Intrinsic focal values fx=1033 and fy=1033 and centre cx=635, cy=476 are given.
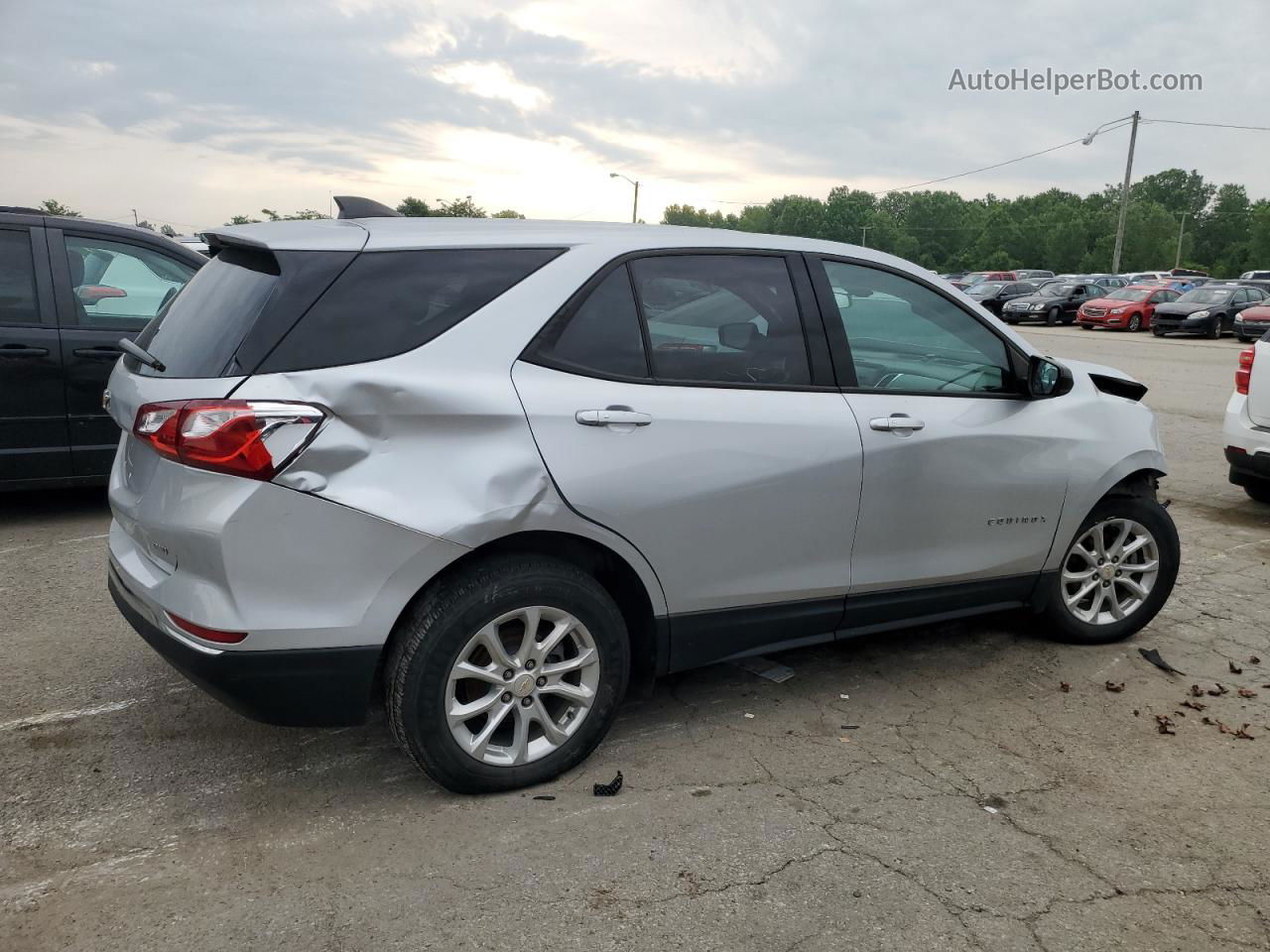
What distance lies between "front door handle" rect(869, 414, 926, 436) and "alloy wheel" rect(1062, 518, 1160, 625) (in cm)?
121

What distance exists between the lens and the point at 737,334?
3553mm

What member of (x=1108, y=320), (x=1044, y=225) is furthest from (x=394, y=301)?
(x=1044, y=225)

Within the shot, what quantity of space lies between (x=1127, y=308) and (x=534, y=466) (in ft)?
109

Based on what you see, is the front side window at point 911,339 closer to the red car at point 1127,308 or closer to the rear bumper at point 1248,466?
the rear bumper at point 1248,466

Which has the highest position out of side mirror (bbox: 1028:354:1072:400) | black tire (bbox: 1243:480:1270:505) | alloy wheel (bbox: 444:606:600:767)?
side mirror (bbox: 1028:354:1072:400)

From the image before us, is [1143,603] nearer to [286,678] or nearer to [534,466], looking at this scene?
[534,466]

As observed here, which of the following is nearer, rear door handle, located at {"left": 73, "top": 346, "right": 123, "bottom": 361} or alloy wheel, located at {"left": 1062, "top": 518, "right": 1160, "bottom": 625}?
alloy wheel, located at {"left": 1062, "top": 518, "right": 1160, "bottom": 625}

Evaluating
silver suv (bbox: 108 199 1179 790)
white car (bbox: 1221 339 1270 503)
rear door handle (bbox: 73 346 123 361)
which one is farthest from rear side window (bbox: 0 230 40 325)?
white car (bbox: 1221 339 1270 503)

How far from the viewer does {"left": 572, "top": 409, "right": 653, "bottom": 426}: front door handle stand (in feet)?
10.2

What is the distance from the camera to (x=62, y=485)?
20.1ft

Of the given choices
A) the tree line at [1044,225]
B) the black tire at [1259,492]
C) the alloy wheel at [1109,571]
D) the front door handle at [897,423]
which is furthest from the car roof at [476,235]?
the tree line at [1044,225]

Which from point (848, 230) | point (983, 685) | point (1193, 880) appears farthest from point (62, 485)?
point (848, 230)

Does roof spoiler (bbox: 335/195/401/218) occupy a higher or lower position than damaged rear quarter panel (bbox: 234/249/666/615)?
higher

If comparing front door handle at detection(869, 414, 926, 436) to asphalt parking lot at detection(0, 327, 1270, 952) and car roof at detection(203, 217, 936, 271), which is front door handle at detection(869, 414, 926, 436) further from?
asphalt parking lot at detection(0, 327, 1270, 952)
